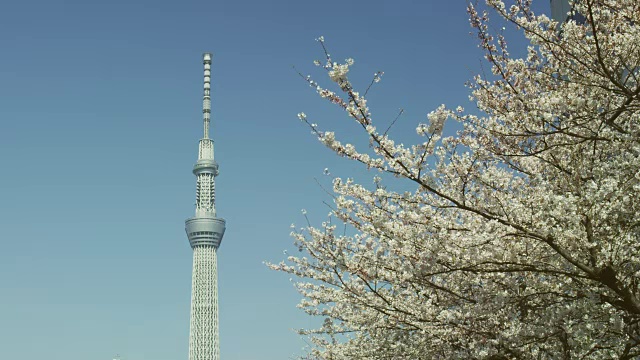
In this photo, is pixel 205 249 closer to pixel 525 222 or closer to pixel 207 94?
pixel 207 94

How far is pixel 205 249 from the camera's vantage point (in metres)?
119

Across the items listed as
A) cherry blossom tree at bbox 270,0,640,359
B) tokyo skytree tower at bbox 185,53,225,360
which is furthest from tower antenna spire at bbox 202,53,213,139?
cherry blossom tree at bbox 270,0,640,359

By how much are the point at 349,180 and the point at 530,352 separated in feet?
8.78

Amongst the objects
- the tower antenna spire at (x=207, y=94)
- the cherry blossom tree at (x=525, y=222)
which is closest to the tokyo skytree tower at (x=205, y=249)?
the tower antenna spire at (x=207, y=94)

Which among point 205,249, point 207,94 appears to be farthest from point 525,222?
point 207,94

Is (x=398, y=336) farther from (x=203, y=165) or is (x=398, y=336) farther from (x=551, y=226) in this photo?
(x=203, y=165)

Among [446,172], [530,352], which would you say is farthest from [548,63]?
[530,352]

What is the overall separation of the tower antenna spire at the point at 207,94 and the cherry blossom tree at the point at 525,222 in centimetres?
11785

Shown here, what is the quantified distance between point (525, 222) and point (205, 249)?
115383 mm

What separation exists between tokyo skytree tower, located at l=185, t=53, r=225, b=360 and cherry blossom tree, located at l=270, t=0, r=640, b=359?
10673cm

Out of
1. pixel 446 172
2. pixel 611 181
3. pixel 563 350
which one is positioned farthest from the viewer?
pixel 563 350

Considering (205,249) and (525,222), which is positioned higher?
(205,249)

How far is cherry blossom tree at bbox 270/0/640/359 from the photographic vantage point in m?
5.89

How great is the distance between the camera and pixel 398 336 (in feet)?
26.1
